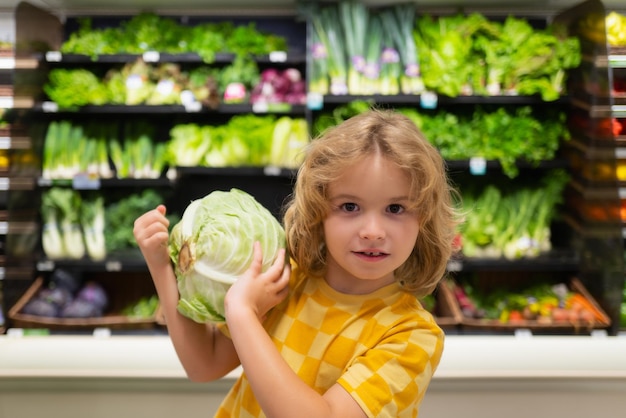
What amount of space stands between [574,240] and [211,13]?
2801 millimetres

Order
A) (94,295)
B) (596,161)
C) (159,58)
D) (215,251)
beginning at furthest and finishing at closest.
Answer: (94,295), (159,58), (596,161), (215,251)

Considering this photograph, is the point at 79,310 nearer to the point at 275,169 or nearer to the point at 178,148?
the point at 178,148

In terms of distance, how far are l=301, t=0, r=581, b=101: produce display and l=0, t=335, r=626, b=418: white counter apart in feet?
5.93

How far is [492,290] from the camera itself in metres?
4.19

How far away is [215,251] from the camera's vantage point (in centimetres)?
129

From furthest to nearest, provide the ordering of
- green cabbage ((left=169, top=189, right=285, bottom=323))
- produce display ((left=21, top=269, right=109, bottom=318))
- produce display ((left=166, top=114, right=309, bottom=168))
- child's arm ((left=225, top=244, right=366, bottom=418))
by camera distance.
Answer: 1. produce display ((left=166, top=114, right=309, bottom=168))
2. produce display ((left=21, top=269, right=109, bottom=318))
3. green cabbage ((left=169, top=189, right=285, bottom=323))
4. child's arm ((left=225, top=244, right=366, bottom=418))

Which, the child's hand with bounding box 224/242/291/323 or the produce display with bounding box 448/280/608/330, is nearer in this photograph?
the child's hand with bounding box 224/242/291/323

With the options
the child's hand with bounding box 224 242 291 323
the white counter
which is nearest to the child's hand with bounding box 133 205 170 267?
the child's hand with bounding box 224 242 291 323

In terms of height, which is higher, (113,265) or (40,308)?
(113,265)

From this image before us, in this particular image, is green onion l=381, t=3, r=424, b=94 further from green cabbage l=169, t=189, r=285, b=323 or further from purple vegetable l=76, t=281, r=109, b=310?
green cabbage l=169, t=189, r=285, b=323

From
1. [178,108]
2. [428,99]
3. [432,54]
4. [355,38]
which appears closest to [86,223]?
[178,108]

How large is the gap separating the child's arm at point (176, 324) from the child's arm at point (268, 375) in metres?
0.21

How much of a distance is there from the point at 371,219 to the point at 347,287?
0.69 feet

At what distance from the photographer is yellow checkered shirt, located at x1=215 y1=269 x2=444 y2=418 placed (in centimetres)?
115
